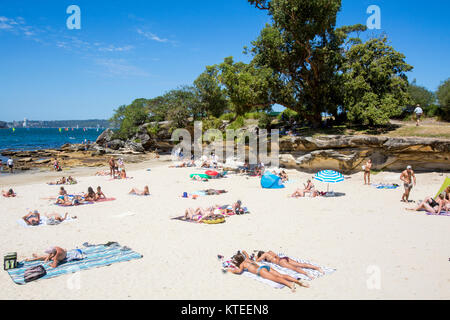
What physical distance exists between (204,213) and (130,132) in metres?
35.9

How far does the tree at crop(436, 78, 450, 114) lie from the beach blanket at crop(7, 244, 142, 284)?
987 inches

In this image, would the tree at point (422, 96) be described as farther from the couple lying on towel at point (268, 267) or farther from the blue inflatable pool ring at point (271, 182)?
the couple lying on towel at point (268, 267)

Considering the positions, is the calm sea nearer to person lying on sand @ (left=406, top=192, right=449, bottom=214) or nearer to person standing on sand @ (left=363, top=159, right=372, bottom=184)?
person standing on sand @ (left=363, top=159, right=372, bottom=184)

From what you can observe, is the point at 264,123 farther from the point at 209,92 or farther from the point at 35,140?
the point at 35,140

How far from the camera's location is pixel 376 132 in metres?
20.8

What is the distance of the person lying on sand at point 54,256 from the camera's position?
281 inches

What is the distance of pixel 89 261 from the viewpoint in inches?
291

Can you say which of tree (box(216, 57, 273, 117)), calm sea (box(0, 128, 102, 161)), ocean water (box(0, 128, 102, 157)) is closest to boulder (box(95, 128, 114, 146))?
ocean water (box(0, 128, 102, 157))

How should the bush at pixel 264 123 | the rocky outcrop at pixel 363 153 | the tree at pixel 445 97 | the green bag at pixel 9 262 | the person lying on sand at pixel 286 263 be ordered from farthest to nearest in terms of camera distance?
the bush at pixel 264 123 < the tree at pixel 445 97 < the rocky outcrop at pixel 363 153 < the green bag at pixel 9 262 < the person lying on sand at pixel 286 263

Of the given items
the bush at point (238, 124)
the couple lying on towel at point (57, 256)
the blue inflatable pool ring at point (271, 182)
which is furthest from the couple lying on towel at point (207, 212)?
the bush at point (238, 124)

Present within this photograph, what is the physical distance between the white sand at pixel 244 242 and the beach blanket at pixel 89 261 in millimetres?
195

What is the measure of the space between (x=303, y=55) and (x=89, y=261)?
21551 mm
